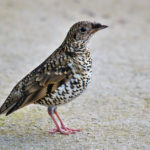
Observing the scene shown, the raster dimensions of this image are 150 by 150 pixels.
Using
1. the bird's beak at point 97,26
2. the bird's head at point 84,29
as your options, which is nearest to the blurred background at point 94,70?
the bird's head at point 84,29

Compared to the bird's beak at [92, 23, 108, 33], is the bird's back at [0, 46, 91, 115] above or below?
below

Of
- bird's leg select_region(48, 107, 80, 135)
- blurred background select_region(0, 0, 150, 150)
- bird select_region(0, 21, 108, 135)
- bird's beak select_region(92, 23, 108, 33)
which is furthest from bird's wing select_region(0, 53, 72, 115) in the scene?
bird's beak select_region(92, 23, 108, 33)

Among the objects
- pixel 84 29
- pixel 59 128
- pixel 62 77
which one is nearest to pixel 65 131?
pixel 59 128

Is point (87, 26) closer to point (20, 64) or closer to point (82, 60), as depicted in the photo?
point (82, 60)

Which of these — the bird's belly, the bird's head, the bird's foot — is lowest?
the bird's foot

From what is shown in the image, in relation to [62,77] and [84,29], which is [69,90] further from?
[84,29]

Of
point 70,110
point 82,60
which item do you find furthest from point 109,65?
point 82,60

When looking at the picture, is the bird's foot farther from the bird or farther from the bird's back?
the bird's back

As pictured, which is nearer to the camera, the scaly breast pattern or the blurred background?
the scaly breast pattern
